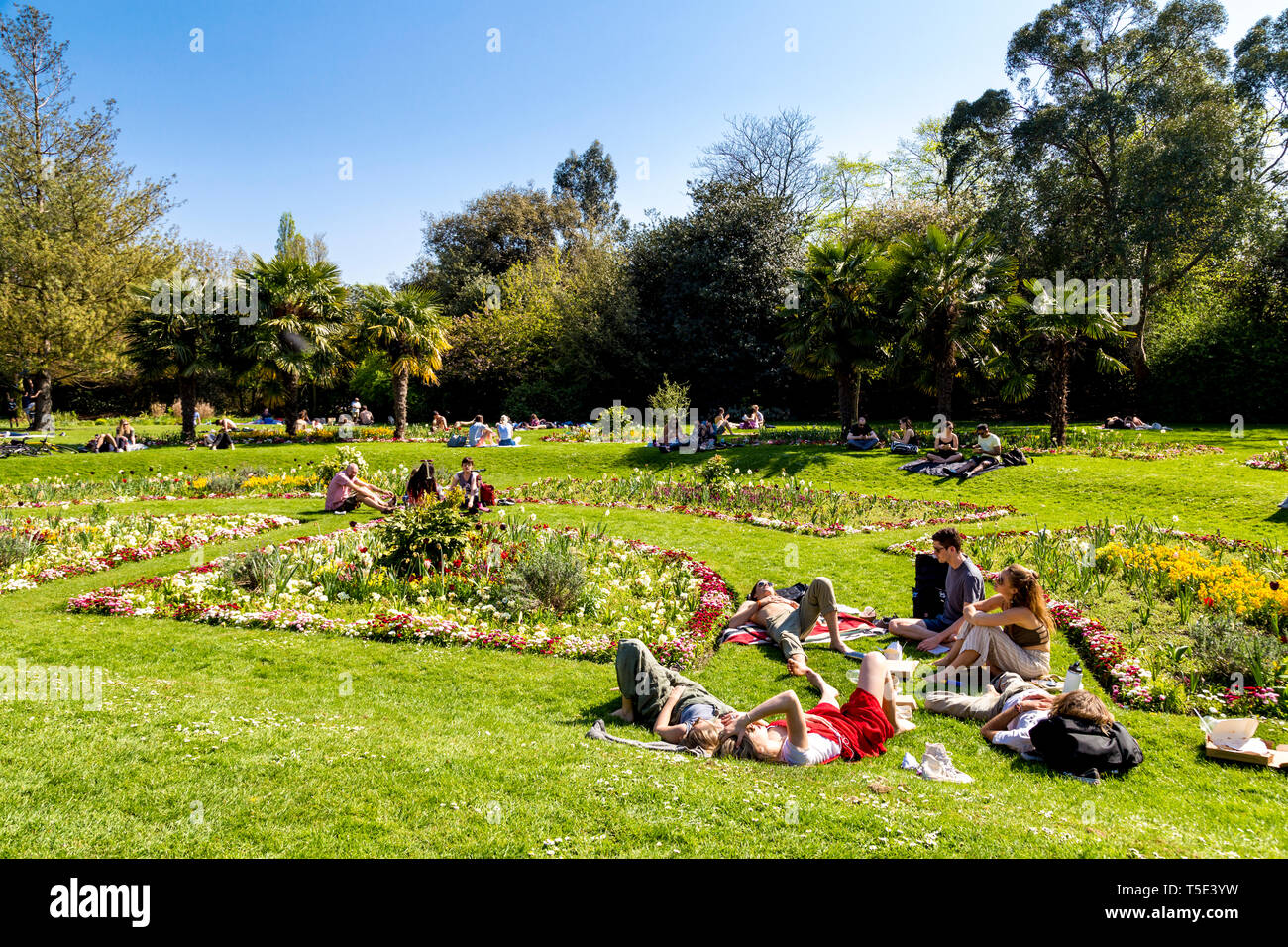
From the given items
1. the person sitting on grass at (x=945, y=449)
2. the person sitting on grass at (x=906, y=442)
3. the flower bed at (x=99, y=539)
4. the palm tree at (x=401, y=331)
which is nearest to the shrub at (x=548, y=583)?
the flower bed at (x=99, y=539)

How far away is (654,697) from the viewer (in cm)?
548

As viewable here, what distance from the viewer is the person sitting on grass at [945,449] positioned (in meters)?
16.1

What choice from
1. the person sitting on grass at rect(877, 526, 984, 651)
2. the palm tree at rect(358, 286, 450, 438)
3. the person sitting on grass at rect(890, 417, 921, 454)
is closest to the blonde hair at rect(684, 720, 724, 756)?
the person sitting on grass at rect(877, 526, 984, 651)

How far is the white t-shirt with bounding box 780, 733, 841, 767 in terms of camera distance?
4.74m

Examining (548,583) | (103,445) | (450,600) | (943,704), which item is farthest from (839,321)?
(103,445)

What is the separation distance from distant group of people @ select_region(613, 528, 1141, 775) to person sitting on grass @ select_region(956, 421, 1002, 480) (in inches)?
363

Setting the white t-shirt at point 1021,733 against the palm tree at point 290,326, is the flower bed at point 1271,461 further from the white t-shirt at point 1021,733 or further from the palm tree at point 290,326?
the palm tree at point 290,326

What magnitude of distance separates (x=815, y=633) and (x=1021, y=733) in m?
2.53

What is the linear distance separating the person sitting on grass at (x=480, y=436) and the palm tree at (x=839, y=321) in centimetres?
885

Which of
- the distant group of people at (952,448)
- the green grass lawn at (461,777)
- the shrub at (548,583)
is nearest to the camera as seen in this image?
the green grass lawn at (461,777)

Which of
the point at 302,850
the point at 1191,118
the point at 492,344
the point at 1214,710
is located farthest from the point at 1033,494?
the point at 492,344

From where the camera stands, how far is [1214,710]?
5531 millimetres
